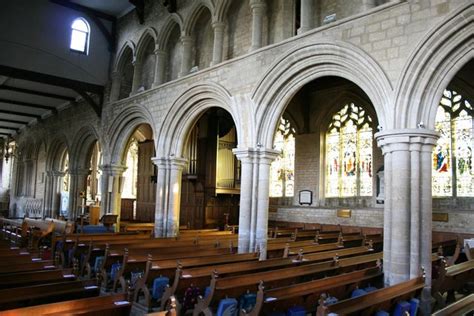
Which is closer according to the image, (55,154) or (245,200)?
(245,200)

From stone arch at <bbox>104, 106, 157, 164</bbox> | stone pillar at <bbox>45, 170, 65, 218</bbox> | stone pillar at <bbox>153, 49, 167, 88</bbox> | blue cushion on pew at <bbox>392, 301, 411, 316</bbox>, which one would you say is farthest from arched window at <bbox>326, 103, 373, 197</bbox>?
stone pillar at <bbox>45, 170, 65, 218</bbox>

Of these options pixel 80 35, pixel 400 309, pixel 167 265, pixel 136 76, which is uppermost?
pixel 80 35

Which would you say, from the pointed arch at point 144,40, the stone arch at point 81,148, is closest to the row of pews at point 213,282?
the pointed arch at point 144,40

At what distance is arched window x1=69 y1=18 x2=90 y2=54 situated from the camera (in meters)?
15.1

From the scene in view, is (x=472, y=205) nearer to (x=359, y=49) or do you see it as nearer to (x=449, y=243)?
(x=449, y=243)

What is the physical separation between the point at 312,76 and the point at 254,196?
3134 millimetres

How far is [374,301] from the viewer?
4402 mm

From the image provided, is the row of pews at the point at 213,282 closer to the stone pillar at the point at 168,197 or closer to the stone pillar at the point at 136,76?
the stone pillar at the point at 168,197

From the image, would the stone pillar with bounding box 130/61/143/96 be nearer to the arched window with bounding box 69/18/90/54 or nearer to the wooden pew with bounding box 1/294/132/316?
the arched window with bounding box 69/18/90/54

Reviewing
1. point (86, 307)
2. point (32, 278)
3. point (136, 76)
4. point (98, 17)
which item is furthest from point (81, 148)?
point (86, 307)

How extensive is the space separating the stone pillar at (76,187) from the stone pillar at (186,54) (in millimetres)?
9246

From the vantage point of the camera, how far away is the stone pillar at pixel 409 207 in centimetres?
678

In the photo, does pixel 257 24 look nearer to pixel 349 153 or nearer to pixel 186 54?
pixel 186 54

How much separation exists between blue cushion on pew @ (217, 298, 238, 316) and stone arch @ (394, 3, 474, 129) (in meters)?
4.15
